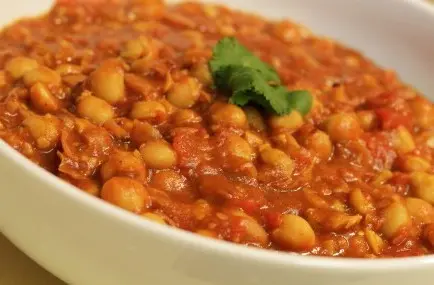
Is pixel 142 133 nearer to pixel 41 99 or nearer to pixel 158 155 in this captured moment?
pixel 158 155

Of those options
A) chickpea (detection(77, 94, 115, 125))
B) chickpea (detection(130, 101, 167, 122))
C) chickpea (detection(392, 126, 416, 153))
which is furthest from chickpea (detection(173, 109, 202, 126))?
chickpea (detection(392, 126, 416, 153))

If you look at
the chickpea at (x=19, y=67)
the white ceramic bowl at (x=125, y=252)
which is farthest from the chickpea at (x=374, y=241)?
the chickpea at (x=19, y=67)

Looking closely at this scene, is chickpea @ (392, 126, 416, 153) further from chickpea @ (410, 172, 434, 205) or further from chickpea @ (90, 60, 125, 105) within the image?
chickpea @ (90, 60, 125, 105)

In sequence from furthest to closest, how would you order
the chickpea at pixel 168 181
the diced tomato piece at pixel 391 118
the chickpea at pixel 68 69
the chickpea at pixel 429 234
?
the diced tomato piece at pixel 391 118 < the chickpea at pixel 68 69 < the chickpea at pixel 429 234 < the chickpea at pixel 168 181

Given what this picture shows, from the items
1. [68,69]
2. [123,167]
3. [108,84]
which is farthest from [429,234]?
[68,69]

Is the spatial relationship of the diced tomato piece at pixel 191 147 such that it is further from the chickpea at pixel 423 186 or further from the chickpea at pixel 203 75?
the chickpea at pixel 423 186

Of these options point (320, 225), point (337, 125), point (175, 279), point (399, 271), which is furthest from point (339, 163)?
point (175, 279)

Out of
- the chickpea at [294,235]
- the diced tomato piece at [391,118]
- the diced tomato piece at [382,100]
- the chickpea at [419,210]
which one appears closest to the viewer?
the chickpea at [294,235]
